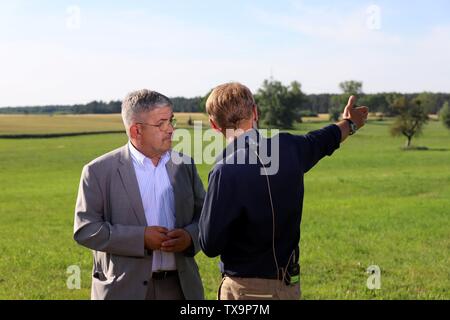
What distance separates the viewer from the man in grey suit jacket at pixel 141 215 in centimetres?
350

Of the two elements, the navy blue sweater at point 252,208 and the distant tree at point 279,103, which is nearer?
the navy blue sweater at point 252,208

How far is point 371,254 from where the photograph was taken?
1045 cm

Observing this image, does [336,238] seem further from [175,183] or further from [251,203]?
[251,203]

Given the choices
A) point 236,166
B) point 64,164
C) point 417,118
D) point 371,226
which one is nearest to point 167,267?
point 236,166

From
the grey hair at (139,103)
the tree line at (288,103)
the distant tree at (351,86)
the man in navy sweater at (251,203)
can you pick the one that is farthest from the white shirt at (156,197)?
the distant tree at (351,86)

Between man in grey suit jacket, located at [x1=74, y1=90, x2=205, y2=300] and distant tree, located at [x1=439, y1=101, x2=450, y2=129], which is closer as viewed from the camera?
man in grey suit jacket, located at [x1=74, y1=90, x2=205, y2=300]

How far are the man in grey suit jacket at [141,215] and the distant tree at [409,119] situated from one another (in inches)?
2290

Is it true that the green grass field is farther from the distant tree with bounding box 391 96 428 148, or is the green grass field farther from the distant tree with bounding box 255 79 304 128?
the distant tree with bounding box 255 79 304 128

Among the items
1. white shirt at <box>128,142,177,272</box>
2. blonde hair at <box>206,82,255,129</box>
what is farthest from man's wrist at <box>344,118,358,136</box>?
white shirt at <box>128,142,177,272</box>

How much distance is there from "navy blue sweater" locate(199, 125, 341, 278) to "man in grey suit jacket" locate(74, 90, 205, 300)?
16.7 inches

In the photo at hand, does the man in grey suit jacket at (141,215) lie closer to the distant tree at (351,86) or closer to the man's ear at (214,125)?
the man's ear at (214,125)

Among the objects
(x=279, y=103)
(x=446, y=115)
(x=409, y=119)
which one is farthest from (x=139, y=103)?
(x=279, y=103)

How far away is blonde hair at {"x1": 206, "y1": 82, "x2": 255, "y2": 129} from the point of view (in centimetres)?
324
